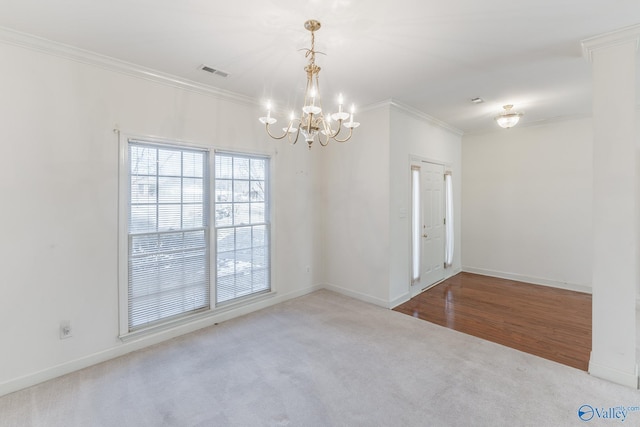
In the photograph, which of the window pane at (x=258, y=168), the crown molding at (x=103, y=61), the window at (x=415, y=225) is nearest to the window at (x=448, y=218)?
the window at (x=415, y=225)

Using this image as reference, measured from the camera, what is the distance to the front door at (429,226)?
479cm

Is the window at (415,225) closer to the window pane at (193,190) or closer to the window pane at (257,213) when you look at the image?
the window pane at (257,213)

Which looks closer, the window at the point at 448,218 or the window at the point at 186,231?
the window at the point at 186,231

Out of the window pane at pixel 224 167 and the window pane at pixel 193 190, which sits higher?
the window pane at pixel 224 167

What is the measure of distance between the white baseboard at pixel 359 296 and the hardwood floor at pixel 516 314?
0.20 metres

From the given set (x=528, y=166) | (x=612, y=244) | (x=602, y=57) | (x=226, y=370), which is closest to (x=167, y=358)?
(x=226, y=370)

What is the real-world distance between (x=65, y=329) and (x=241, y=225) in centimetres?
199

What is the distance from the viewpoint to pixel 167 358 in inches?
114

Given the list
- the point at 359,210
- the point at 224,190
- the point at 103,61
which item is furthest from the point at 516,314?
the point at 103,61

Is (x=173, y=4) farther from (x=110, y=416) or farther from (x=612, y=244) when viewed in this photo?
(x=612, y=244)

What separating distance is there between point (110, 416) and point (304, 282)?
294cm

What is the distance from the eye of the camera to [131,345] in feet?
9.94
